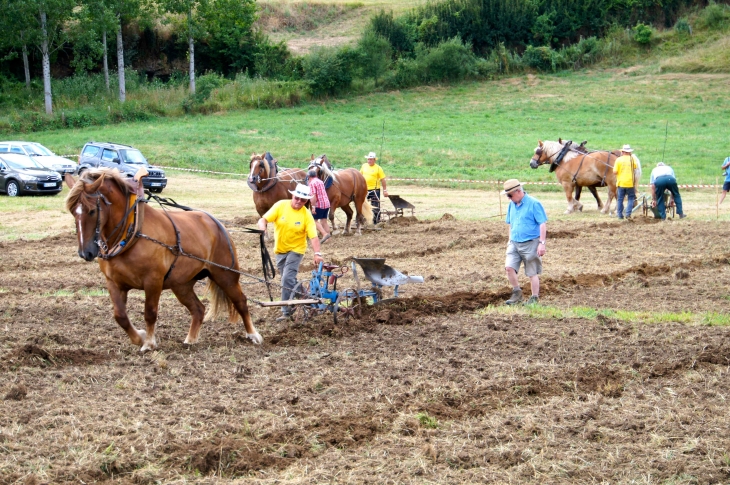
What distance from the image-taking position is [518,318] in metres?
10.4

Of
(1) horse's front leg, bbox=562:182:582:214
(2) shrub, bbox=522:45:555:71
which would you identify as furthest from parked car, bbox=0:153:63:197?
(2) shrub, bbox=522:45:555:71

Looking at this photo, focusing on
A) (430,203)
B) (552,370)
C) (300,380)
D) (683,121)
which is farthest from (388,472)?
(683,121)

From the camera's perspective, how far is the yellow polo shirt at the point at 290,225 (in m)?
10.2

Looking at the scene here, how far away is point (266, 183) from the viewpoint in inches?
670

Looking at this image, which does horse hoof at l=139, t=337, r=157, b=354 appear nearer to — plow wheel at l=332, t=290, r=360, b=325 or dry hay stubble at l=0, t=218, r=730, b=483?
dry hay stubble at l=0, t=218, r=730, b=483

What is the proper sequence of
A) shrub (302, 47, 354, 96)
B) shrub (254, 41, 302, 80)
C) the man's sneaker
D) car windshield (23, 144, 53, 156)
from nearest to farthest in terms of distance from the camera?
1. the man's sneaker
2. car windshield (23, 144, 53, 156)
3. shrub (302, 47, 354, 96)
4. shrub (254, 41, 302, 80)

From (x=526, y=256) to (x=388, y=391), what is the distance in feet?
14.9

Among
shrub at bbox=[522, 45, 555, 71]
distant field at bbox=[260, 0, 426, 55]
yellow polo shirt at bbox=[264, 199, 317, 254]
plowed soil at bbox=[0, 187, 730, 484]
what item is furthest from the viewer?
distant field at bbox=[260, 0, 426, 55]

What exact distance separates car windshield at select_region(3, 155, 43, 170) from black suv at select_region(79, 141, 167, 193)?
145 cm

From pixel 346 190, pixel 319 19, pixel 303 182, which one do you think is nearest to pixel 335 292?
pixel 303 182

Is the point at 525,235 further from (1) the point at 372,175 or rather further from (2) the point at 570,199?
→ (2) the point at 570,199

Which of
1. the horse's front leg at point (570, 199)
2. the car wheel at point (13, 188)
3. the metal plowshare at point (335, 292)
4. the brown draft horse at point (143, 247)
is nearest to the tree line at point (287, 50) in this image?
the car wheel at point (13, 188)

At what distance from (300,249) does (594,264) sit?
20.3ft

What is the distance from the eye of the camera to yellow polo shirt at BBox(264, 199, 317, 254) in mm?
10234
